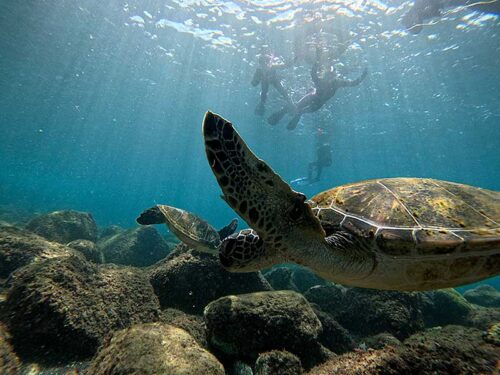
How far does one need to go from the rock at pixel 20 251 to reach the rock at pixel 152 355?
3211 mm

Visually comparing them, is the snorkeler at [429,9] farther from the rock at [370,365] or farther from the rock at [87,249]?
the rock at [87,249]

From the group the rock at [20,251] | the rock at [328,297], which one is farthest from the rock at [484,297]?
the rock at [20,251]

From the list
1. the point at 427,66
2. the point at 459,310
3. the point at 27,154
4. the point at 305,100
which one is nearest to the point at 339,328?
the point at 459,310

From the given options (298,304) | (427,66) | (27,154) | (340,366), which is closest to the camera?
(340,366)

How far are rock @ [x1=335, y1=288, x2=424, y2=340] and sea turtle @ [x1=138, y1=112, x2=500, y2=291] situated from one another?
193 centimetres

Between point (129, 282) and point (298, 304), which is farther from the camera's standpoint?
point (129, 282)

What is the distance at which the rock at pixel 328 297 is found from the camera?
217 inches

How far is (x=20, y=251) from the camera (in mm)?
4770

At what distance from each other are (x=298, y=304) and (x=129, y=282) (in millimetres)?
2436

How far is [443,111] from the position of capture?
2430cm

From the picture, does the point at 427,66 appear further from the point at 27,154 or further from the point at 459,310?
the point at 27,154

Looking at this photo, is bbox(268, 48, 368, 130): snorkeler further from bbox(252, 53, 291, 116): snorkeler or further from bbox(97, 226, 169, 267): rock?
bbox(97, 226, 169, 267): rock

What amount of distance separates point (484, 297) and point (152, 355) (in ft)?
44.0

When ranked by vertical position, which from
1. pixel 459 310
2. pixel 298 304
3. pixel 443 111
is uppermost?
pixel 443 111
